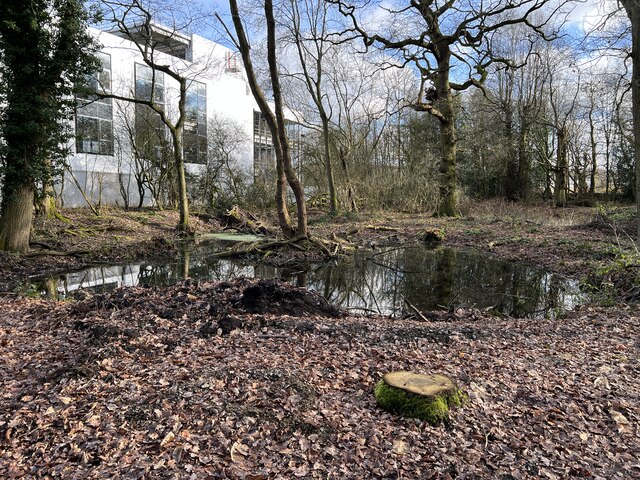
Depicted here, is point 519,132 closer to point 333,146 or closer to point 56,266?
point 333,146

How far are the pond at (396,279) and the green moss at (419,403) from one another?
318cm

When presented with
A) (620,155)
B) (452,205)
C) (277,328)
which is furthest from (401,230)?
(620,155)

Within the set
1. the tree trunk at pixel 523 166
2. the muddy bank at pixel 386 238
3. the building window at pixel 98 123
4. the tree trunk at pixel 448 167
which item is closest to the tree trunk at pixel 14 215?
the muddy bank at pixel 386 238

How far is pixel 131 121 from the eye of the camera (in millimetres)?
26375

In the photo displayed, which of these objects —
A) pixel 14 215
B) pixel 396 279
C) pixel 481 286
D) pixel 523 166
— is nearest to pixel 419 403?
pixel 481 286

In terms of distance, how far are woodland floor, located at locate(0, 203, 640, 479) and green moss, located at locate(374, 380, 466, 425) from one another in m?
0.07

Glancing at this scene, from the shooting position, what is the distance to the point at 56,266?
36.2ft

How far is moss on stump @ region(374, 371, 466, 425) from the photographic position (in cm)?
328

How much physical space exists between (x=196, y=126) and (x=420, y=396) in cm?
3273

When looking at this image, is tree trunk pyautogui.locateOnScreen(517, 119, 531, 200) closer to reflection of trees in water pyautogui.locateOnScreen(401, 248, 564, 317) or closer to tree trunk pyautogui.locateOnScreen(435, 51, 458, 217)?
tree trunk pyautogui.locateOnScreen(435, 51, 458, 217)

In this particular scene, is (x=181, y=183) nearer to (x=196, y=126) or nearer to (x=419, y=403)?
(x=419, y=403)

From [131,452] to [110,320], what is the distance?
2949 millimetres

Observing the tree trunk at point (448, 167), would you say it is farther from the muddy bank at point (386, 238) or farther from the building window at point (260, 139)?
the building window at point (260, 139)

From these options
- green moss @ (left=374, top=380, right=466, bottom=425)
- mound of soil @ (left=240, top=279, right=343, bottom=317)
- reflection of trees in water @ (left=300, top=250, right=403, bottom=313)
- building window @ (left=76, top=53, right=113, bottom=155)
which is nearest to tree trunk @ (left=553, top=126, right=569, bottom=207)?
reflection of trees in water @ (left=300, top=250, right=403, bottom=313)
